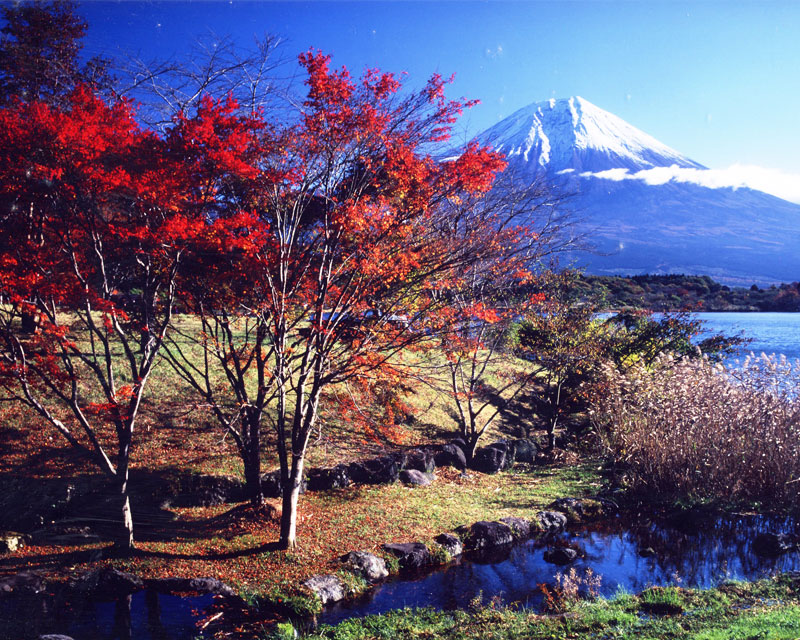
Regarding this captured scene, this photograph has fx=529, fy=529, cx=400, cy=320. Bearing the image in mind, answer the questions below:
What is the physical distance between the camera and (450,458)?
542 inches

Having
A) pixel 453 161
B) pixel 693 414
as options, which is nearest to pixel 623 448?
pixel 693 414

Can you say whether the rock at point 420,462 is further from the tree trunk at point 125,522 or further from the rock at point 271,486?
the tree trunk at point 125,522

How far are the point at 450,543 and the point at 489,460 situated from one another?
5175mm

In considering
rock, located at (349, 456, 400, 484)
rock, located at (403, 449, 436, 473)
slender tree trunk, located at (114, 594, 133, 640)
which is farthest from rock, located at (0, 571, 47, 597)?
rock, located at (403, 449, 436, 473)

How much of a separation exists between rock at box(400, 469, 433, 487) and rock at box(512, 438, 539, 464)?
3569 mm

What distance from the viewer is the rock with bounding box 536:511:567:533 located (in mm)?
10172

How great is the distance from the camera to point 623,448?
1266cm

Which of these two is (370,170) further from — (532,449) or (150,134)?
(532,449)

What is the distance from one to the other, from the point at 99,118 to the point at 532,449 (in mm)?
12981

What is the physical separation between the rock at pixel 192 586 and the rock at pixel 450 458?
7.37 metres

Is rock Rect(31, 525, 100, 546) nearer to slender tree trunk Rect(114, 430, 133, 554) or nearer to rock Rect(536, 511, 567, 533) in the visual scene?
slender tree trunk Rect(114, 430, 133, 554)

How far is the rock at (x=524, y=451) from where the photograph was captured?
15.0 meters

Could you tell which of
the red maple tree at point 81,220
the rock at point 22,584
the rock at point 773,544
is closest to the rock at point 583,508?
the rock at point 773,544

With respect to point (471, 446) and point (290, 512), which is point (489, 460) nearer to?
point (471, 446)
